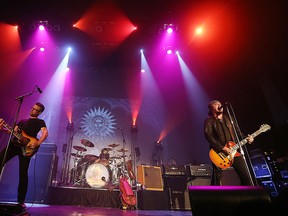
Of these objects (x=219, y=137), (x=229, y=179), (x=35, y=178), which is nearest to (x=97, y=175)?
(x=35, y=178)

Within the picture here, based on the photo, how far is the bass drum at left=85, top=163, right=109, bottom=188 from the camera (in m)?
6.20

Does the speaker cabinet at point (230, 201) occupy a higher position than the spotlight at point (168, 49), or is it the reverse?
the spotlight at point (168, 49)

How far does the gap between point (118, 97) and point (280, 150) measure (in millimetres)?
6936

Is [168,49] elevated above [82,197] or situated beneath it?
elevated above

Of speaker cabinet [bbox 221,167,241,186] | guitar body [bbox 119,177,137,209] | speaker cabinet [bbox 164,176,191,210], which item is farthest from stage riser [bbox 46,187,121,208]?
speaker cabinet [bbox 221,167,241,186]

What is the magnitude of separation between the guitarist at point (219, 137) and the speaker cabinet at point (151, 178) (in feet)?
8.41

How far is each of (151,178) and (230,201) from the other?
3826mm

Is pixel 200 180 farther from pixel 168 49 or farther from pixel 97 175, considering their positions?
pixel 168 49

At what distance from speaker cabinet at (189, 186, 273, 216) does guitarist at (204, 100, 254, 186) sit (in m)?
1.18

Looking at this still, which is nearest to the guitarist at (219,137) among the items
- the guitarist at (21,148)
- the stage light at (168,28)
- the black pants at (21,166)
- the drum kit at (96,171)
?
the guitarist at (21,148)

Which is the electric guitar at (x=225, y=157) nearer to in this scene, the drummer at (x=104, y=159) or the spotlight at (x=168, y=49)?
the drummer at (x=104, y=159)

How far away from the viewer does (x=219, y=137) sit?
3406 millimetres

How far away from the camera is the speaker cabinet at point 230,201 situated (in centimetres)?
189

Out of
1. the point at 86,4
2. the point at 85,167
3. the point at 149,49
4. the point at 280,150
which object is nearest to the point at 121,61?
the point at 149,49
